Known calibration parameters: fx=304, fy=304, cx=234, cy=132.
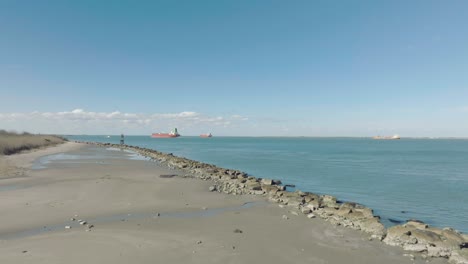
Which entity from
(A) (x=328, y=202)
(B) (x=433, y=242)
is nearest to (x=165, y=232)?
(B) (x=433, y=242)

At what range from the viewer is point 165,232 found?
44.1 feet

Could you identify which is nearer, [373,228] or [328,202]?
[373,228]

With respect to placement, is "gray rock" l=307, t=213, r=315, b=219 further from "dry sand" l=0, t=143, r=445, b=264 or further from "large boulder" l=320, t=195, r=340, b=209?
"large boulder" l=320, t=195, r=340, b=209

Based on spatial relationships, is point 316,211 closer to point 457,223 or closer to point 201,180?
point 457,223

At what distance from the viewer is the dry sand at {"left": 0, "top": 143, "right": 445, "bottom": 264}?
10734 mm

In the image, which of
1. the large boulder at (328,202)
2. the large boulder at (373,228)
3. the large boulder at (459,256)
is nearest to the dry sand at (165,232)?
the large boulder at (373,228)

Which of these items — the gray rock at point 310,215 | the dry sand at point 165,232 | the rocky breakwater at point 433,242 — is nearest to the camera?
the dry sand at point 165,232

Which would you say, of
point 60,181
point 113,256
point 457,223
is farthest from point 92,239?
point 457,223

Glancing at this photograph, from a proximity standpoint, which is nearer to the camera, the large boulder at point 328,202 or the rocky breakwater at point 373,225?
the rocky breakwater at point 373,225

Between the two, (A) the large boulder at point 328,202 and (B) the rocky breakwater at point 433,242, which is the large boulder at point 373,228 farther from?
(A) the large boulder at point 328,202

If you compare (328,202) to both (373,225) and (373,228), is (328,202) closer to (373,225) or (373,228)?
(373,225)

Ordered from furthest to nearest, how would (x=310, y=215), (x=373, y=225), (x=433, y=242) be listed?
(x=310, y=215)
(x=373, y=225)
(x=433, y=242)

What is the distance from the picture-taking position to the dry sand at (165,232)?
423 inches

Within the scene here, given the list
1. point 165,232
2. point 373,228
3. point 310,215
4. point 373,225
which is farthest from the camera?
point 310,215
